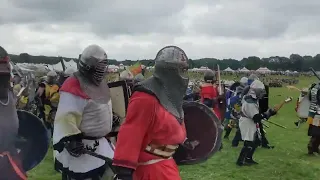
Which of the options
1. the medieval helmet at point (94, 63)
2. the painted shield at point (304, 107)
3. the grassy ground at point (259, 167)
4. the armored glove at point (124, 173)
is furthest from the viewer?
the painted shield at point (304, 107)

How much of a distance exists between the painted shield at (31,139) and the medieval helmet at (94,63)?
731 millimetres

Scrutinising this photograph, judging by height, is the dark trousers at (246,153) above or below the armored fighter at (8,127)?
below

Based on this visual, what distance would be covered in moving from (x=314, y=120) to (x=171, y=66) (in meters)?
7.95

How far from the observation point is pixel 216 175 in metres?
8.58

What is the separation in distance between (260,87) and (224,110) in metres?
2.96

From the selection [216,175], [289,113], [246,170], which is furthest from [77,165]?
[289,113]

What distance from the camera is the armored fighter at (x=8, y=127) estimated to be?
393cm

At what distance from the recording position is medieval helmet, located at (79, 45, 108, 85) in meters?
5.07

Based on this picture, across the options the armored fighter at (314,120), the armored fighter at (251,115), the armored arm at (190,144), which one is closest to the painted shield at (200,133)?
the armored arm at (190,144)

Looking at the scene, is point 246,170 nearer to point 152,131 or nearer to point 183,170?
point 183,170

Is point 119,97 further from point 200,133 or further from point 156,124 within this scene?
point 156,124

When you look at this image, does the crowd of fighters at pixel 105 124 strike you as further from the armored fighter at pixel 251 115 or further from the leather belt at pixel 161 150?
the armored fighter at pixel 251 115

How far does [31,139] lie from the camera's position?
182 inches

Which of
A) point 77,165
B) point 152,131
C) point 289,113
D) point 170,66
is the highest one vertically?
point 170,66
